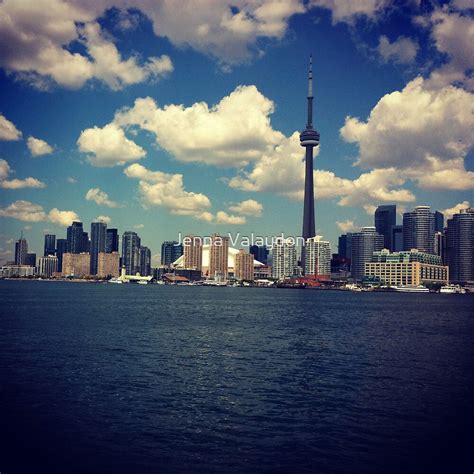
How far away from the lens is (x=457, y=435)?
26.5 m

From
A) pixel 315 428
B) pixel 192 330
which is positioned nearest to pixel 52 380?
pixel 315 428

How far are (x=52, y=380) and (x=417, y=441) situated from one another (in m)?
A: 25.7

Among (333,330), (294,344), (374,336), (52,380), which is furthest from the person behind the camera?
(333,330)

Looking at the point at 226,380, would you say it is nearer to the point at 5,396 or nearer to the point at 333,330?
the point at 5,396

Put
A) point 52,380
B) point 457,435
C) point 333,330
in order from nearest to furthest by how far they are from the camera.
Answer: point 457,435
point 52,380
point 333,330

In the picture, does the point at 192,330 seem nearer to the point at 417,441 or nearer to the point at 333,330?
the point at 333,330

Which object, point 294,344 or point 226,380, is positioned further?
point 294,344

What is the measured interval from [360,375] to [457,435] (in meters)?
14.3

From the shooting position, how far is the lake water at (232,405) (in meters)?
22.9

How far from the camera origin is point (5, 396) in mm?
31875

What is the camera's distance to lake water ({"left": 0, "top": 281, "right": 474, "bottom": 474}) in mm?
22906

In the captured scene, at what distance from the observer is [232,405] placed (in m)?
31.0

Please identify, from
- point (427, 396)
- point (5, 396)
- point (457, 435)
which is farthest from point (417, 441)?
point (5, 396)

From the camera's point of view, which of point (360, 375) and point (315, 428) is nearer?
point (315, 428)
